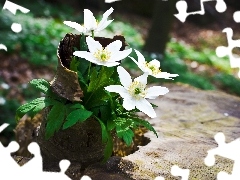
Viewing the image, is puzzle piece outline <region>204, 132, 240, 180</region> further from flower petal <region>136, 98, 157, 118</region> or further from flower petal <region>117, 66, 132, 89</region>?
flower petal <region>117, 66, 132, 89</region>

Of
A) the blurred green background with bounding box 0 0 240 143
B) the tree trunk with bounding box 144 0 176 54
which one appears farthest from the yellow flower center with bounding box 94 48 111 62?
the tree trunk with bounding box 144 0 176 54

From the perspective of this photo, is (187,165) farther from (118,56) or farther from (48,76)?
(48,76)

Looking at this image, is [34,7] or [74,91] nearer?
[74,91]

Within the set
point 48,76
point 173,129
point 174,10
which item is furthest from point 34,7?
point 173,129

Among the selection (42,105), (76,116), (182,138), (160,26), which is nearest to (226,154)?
(182,138)

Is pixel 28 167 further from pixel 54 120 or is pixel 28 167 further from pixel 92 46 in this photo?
pixel 92 46

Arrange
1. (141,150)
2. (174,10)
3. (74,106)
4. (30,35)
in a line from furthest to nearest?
(174,10) → (30,35) → (141,150) → (74,106)
